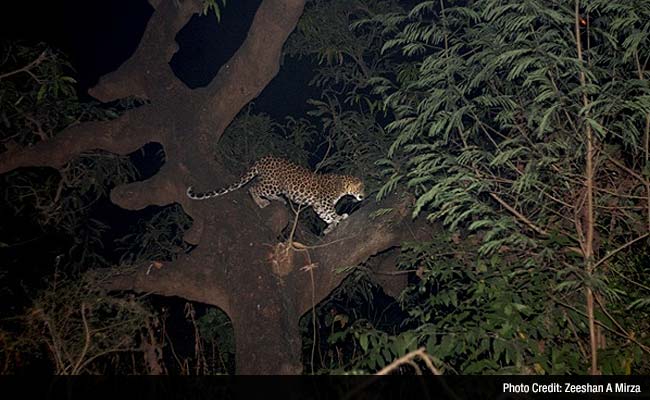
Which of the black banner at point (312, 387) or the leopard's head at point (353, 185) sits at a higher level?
the leopard's head at point (353, 185)

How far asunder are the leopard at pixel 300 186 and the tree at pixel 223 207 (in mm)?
1316

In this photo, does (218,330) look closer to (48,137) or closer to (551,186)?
(48,137)

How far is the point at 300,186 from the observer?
720cm

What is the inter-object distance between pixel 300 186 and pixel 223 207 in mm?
2136

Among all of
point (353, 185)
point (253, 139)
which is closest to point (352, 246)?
point (353, 185)

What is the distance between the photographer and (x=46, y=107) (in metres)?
5.73

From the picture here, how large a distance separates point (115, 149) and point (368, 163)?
3.12 meters

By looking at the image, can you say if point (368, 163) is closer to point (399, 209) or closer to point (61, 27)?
point (399, 209)

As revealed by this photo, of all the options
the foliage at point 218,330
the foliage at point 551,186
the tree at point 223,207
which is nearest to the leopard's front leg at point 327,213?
the tree at point 223,207

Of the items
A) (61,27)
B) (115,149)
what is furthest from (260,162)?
(61,27)

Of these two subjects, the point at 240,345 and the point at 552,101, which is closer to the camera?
the point at 552,101

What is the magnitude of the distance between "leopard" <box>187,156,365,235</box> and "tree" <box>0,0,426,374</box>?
4.32ft

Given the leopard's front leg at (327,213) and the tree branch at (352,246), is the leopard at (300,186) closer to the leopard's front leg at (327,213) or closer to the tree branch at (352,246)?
the leopard's front leg at (327,213)

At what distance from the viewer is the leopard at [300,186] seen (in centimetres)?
695
